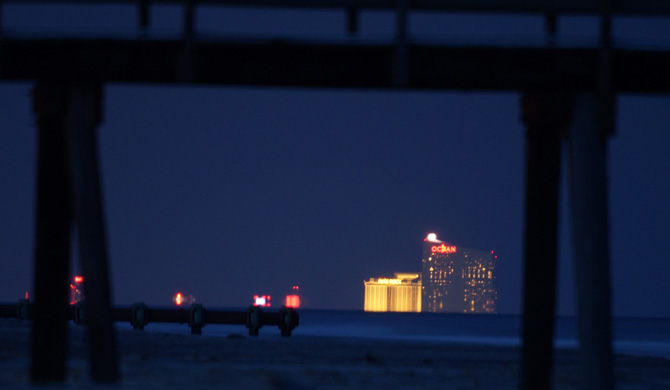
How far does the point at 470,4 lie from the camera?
11.6 meters

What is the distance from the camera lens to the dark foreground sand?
50.1 feet

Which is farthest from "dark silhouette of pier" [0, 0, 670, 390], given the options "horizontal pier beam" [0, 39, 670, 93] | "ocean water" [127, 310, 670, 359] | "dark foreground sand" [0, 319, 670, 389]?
"ocean water" [127, 310, 670, 359]

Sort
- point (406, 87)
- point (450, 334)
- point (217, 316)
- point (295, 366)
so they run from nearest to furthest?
point (406, 87)
point (295, 366)
point (217, 316)
point (450, 334)

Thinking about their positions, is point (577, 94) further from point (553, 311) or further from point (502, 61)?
point (553, 311)

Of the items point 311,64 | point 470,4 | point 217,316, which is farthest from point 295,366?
point 217,316

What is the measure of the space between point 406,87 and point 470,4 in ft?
4.09

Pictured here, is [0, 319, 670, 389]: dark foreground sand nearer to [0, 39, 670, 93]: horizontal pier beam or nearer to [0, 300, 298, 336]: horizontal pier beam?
[0, 39, 670, 93]: horizontal pier beam

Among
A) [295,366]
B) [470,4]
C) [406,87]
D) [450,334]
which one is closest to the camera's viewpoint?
[470,4]

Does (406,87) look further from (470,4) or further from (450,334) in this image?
(450,334)

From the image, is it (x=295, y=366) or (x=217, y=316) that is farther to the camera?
(x=217, y=316)

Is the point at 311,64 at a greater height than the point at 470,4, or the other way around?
the point at 470,4

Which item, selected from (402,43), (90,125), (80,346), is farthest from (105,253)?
(80,346)

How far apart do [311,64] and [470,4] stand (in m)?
2.05

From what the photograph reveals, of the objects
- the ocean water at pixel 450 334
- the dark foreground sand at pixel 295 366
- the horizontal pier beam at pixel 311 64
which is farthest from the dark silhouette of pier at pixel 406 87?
the ocean water at pixel 450 334
